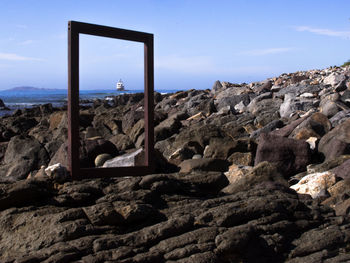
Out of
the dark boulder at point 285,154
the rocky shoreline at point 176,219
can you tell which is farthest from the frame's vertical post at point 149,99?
the dark boulder at point 285,154

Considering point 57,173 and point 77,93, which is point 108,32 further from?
point 57,173

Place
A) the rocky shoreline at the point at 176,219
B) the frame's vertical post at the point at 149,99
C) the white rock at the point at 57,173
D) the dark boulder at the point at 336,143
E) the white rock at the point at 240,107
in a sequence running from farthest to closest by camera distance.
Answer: the white rock at the point at 240,107, the dark boulder at the point at 336,143, the frame's vertical post at the point at 149,99, the white rock at the point at 57,173, the rocky shoreline at the point at 176,219

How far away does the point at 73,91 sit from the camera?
5.05m

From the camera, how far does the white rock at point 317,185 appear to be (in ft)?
20.7

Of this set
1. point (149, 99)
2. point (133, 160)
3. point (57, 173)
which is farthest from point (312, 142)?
point (57, 173)

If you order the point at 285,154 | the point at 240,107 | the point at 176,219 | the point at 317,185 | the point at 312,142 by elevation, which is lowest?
the point at 317,185

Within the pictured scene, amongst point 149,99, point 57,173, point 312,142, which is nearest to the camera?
point 57,173

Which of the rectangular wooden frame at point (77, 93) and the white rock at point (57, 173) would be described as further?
the rectangular wooden frame at point (77, 93)

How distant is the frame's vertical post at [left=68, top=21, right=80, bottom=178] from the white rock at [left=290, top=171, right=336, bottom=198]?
10.5 ft

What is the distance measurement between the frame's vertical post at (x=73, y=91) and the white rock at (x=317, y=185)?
3196 millimetres

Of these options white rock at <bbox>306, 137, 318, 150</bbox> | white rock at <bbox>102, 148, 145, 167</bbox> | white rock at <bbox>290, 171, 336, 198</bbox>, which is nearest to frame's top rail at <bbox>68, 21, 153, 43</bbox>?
white rock at <bbox>102, 148, 145, 167</bbox>

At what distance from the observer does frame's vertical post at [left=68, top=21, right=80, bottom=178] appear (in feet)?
16.3

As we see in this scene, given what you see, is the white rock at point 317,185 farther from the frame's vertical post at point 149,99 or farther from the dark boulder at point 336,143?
the frame's vertical post at point 149,99

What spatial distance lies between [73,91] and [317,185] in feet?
11.8
